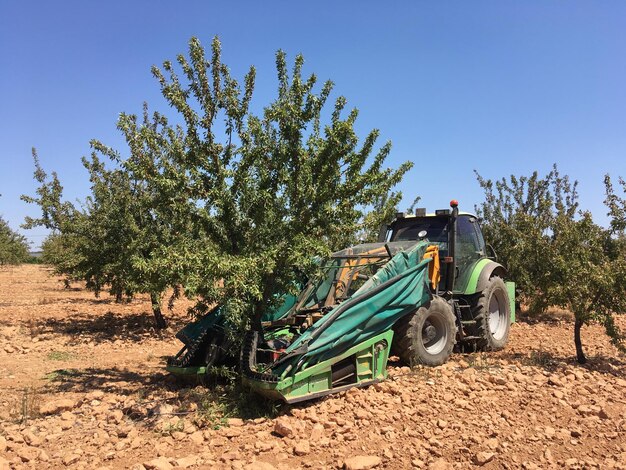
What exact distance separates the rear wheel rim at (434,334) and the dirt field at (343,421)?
1.04 feet

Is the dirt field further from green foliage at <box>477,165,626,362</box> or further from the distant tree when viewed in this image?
the distant tree

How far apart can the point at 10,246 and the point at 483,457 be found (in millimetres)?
36362

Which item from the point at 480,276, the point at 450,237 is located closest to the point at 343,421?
the point at 450,237

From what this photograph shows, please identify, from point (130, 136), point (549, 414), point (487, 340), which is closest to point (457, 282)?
point (487, 340)

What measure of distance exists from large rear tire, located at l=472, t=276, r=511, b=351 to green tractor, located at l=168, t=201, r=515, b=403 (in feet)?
0.06

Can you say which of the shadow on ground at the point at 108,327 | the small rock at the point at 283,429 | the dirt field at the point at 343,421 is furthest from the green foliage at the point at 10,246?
the small rock at the point at 283,429

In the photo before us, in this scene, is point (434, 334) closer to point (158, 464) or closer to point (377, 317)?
point (377, 317)

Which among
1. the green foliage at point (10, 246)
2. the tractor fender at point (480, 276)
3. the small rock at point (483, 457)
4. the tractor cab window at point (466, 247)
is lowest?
the small rock at point (483, 457)

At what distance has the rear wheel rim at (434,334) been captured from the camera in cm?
688

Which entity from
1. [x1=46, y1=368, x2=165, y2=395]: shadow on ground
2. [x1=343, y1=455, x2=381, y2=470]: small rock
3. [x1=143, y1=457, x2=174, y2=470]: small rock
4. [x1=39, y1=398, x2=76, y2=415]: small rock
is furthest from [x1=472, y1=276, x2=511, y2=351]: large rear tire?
[x1=39, y1=398, x2=76, y2=415]: small rock

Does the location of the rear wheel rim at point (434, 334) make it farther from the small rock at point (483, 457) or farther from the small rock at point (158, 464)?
the small rock at point (158, 464)

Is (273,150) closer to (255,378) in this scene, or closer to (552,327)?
(255,378)

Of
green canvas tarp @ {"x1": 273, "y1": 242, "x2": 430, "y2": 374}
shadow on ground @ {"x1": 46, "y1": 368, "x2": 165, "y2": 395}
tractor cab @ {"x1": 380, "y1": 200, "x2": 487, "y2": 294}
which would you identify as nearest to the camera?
green canvas tarp @ {"x1": 273, "y1": 242, "x2": 430, "y2": 374}

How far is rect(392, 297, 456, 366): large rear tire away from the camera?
6.41 meters
